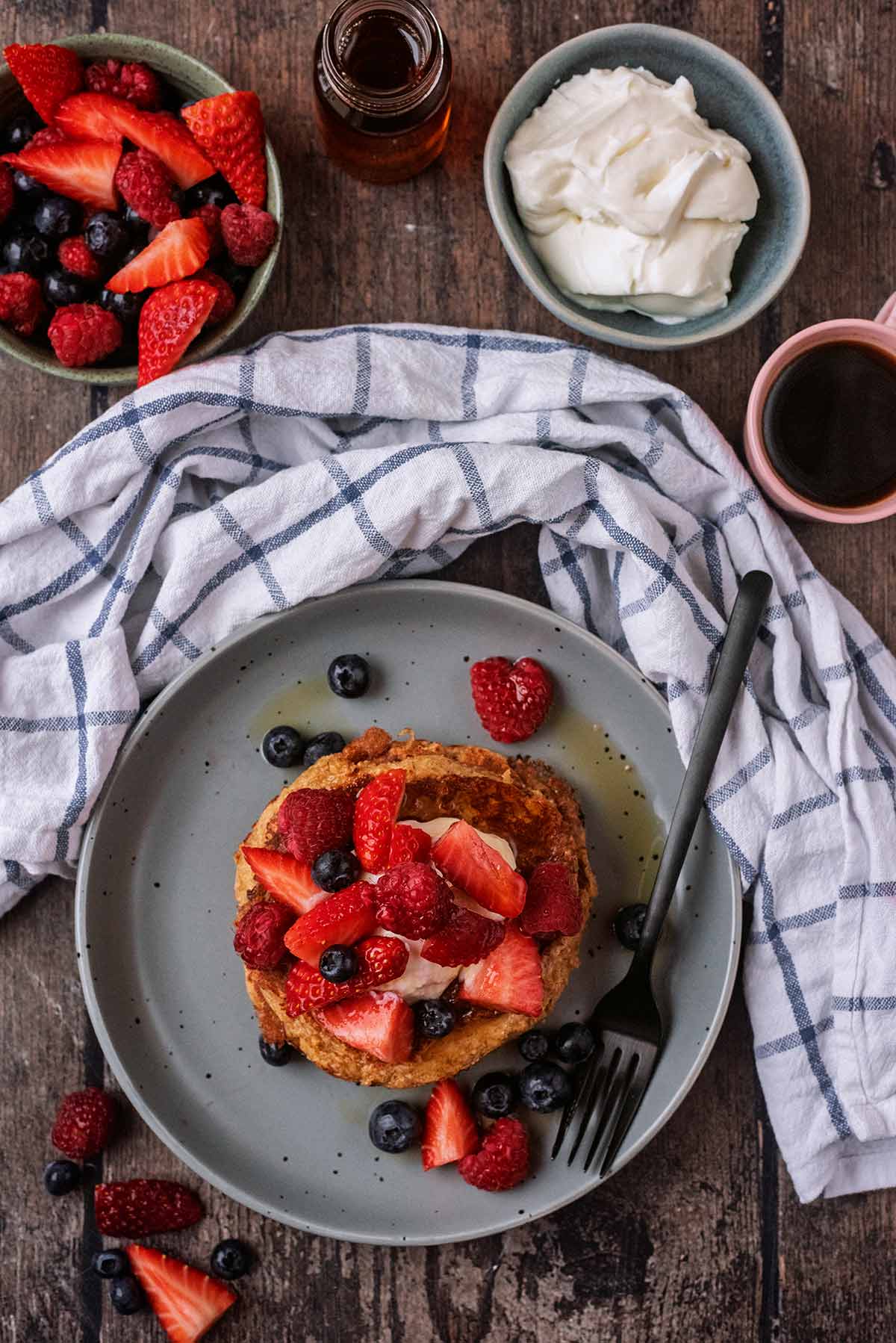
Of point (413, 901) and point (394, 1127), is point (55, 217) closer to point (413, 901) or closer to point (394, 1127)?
point (413, 901)

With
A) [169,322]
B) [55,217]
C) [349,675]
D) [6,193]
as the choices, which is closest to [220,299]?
[169,322]

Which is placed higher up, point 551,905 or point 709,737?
point 709,737

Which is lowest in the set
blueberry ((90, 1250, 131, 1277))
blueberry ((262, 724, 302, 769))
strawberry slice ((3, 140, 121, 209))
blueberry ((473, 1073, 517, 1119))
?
blueberry ((90, 1250, 131, 1277))

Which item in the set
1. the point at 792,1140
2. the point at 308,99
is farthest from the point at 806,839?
the point at 308,99

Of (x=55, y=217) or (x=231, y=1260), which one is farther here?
(x=231, y=1260)

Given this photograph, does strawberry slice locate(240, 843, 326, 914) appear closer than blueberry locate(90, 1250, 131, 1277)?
Yes

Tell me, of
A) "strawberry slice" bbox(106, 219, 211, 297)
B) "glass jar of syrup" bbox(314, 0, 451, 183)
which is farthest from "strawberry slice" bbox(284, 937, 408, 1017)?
"glass jar of syrup" bbox(314, 0, 451, 183)

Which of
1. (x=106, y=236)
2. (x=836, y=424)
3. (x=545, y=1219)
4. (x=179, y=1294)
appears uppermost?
(x=106, y=236)

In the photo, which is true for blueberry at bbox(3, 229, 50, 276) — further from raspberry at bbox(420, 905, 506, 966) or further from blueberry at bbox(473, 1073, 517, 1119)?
blueberry at bbox(473, 1073, 517, 1119)
